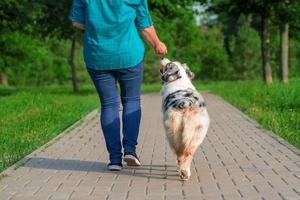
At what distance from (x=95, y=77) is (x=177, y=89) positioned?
1.08m

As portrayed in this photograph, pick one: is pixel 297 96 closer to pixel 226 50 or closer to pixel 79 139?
pixel 79 139

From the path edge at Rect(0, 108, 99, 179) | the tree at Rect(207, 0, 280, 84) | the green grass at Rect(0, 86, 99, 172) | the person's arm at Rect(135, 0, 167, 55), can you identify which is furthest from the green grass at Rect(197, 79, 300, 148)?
the tree at Rect(207, 0, 280, 84)

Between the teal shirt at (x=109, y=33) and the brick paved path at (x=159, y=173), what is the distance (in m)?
1.29

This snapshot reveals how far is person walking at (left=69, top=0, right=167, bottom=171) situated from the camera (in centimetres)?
806

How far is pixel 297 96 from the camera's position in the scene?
18281mm

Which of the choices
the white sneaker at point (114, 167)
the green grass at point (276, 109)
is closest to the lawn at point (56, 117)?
the green grass at point (276, 109)

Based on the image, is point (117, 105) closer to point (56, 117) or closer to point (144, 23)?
point (144, 23)

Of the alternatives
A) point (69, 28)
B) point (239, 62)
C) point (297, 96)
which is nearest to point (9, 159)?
point (297, 96)

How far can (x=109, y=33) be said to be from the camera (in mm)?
8047

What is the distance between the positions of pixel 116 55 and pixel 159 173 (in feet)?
4.66

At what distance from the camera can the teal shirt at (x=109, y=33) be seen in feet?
26.4

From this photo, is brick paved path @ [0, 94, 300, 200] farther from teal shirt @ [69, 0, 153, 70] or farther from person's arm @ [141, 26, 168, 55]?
person's arm @ [141, 26, 168, 55]

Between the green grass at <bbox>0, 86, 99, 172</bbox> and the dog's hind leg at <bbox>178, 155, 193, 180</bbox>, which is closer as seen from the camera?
the dog's hind leg at <bbox>178, 155, 193, 180</bbox>

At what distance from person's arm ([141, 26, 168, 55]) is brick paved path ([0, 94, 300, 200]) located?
1.39 metres
